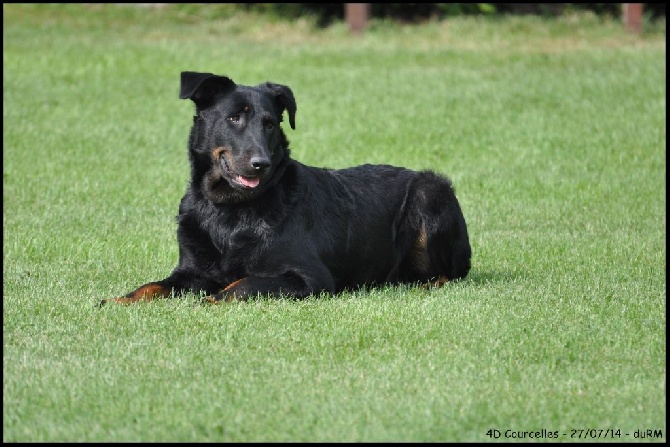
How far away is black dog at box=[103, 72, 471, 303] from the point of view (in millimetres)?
7633

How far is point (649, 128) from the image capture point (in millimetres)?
16953

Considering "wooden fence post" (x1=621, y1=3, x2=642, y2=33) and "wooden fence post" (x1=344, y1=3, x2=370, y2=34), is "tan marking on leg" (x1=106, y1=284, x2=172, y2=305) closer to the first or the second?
"wooden fence post" (x1=344, y1=3, x2=370, y2=34)

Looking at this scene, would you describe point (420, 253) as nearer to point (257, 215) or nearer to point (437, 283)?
point (437, 283)

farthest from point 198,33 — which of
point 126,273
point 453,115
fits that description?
point 126,273

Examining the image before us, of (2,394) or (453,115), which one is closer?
(2,394)

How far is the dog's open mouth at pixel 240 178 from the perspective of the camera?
25.2 ft

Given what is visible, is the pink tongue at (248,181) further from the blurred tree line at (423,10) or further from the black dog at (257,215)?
the blurred tree line at (423,10)

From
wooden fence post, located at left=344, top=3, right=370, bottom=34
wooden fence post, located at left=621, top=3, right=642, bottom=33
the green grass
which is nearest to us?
the green grass

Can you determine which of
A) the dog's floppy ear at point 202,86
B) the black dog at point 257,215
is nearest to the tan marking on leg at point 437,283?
the black dog at point 257,215

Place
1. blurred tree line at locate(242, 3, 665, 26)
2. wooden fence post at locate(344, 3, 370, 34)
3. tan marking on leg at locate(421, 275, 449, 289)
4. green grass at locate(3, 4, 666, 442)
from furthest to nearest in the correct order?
blurred tree line at locate(242, 3, 665, 26) → wooden fence post at locate(344, 3, 370, 34) → tan marking on leg at locate(421, 275, 449, 289) → green grass at locate(3, 4, 666, 442)

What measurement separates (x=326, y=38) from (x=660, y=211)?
11.8 meters

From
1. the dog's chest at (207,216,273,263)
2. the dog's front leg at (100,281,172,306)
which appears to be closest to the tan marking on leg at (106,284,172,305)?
the dog's front leg at (100,281,172,306)

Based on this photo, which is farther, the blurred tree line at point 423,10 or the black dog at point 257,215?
the blurred tree line at point 423,10

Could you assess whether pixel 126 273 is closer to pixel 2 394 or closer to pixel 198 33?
pixel 2 394
